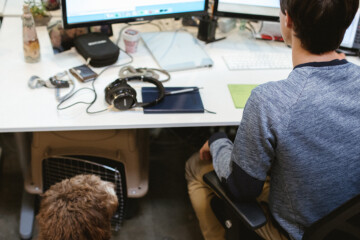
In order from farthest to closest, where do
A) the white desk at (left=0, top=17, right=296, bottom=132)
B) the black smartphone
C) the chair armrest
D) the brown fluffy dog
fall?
the black smartphone, the white desk at (left=0, top=17, right=296, bottom=132), the chair armrest, the brown fluffy dog

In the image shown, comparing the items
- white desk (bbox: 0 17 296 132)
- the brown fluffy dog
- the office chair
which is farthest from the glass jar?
the office chair

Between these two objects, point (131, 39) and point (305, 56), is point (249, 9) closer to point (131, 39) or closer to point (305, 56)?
point (131, 39)

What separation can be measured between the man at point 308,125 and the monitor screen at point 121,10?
0.69 metres

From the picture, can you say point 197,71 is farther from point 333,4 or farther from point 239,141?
point 333,4

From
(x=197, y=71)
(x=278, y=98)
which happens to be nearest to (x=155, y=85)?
Result: (x=197, y=71)

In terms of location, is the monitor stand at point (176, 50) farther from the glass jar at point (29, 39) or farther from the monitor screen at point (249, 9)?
the glass jar at point (29, 39)

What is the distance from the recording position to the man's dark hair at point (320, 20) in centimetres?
96

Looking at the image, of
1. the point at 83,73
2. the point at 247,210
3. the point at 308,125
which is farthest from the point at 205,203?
the point at 83,73

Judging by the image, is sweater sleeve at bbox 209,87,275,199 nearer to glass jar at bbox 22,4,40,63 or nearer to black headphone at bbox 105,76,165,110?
black headphone at bbox 105,76,165,110

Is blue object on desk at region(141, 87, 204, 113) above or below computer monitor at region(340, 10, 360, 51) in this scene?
below

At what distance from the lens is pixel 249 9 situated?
5.88ft

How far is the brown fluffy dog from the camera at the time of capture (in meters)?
0.91

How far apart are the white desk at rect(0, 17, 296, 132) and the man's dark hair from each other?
46 centimetres

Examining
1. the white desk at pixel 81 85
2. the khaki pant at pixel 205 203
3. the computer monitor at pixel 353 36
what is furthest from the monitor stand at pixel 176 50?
the computer monitor at pixel 353 36
